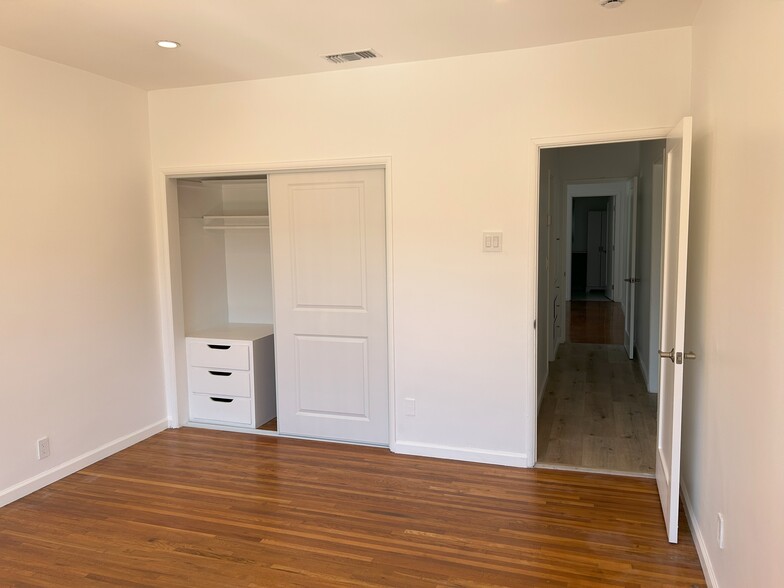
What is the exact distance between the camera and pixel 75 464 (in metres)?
3.71

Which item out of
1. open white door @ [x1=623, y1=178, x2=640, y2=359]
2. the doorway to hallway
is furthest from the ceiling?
open white door @ [x1=623, y1=178, x2=640, y2=359]

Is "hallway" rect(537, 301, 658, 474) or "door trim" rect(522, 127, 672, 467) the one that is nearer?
"door trim" rect(522, 127, 672, 467)

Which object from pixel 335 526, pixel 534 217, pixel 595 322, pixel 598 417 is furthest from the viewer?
pixel 595 322

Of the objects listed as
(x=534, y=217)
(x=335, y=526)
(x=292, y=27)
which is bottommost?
(x=335, y=526)

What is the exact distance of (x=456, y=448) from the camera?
378 centimetres

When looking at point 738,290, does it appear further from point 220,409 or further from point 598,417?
point 220,409

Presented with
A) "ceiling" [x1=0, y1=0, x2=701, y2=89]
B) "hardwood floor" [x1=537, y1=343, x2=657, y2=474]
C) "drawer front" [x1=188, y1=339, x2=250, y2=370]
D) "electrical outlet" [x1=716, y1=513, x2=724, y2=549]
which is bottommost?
"hardwood floor" [x1=537, y1=343, x2=657, y2=474]

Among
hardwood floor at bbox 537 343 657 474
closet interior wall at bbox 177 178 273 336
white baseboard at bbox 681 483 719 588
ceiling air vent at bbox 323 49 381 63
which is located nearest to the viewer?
white baseboard at bbox 681 483 719 588

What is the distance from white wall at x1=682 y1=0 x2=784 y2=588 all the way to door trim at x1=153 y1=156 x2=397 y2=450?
1772 mm

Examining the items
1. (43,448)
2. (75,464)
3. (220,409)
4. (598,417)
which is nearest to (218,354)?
(220,409)

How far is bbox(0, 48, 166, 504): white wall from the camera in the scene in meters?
3.28

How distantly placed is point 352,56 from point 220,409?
2.76 meters

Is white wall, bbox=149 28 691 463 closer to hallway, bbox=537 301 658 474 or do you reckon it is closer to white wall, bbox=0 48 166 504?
hallway, bbox=537 301 658 474

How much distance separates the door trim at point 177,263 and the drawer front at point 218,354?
102 millimetres
